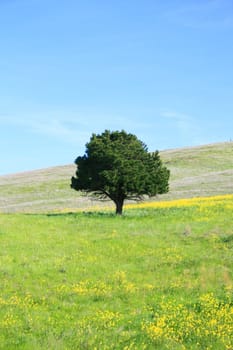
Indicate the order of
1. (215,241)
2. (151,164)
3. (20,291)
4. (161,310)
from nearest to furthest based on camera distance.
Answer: (161,310)
(20,291)
(215,241)
(151,164)

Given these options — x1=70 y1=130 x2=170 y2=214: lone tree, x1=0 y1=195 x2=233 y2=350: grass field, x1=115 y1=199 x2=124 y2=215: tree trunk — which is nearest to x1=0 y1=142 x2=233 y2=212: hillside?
x1=70 y1=130 x2=170 y2=214: lone tree

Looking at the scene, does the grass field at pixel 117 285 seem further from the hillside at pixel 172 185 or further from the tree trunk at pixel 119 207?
the hillside at pixel 172 185

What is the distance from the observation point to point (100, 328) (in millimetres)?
16203

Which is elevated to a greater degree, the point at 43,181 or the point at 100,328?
the point at 43,181

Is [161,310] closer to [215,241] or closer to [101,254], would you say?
[101,254]

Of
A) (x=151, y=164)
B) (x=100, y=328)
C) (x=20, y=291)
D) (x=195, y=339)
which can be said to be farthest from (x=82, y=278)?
(x=151, y=164)

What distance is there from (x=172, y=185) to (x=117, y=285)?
196ft

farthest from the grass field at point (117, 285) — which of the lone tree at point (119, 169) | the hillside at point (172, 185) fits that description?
the hillside at point (172, 185)

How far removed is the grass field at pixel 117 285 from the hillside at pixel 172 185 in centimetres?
3077

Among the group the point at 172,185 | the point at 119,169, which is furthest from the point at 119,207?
the point at 172,185

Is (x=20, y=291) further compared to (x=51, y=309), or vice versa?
(x=20, y=291)

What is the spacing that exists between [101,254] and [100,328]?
1228 centimetres

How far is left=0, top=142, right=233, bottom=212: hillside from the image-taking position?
70250 mm

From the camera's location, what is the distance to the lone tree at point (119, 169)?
48688 mm
